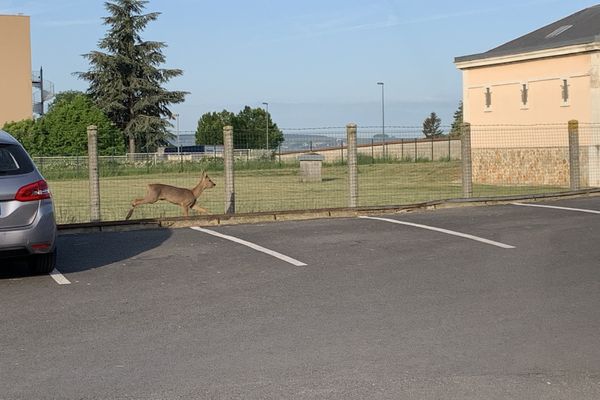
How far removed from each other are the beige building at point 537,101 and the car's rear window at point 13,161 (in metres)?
24.3

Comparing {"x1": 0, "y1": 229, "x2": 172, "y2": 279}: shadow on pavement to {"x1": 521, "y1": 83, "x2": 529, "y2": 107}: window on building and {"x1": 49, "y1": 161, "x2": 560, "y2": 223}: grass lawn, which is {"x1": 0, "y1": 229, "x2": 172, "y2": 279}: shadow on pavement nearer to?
{"x1": 49, "y1": 161, "x2": 560, "y2": 223}: grass lawn

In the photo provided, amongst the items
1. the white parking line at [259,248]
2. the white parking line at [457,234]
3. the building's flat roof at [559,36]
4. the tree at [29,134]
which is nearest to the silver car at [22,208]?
the white parking line at [259,248]

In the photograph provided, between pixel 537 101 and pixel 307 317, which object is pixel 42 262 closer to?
pixel 307 317

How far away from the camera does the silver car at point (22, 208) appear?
1016 centimetres

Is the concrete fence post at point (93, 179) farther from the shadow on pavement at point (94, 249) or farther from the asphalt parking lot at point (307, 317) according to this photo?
the asphalt parking lot at point (307, 317)

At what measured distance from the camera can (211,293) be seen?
10000mm

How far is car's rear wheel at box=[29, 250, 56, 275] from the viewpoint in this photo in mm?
10992

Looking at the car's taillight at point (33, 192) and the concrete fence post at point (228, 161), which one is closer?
the car's taillight at point (33, 192)

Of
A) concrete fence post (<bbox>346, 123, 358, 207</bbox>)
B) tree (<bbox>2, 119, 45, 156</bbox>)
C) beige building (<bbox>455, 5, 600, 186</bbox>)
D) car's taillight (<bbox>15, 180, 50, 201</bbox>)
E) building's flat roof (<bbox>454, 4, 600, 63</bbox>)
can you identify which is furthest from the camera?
tree (<bbox>2, 119, 45, 156</bbox>)

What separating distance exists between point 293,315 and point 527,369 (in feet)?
8.66

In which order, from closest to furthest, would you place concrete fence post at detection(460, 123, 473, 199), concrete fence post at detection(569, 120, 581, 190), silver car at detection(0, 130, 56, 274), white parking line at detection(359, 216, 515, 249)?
silver car at detection(0, 130, 56, 274) < white parking line at detection(359, 216, 515, 249) < concrete fence post at detection(460, 123, 473, 199) < concrete fence post at detection(569, 120, 581, 190)

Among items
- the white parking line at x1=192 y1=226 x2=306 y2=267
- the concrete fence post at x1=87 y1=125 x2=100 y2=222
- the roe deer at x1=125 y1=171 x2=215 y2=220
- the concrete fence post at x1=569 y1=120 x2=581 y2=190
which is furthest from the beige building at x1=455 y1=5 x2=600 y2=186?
the white parking line at x1=192 y1=226 x2=306 y2=267

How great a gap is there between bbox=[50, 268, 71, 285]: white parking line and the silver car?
1.10ft

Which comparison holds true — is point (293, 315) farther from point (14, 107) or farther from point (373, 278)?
point (14, 107)
